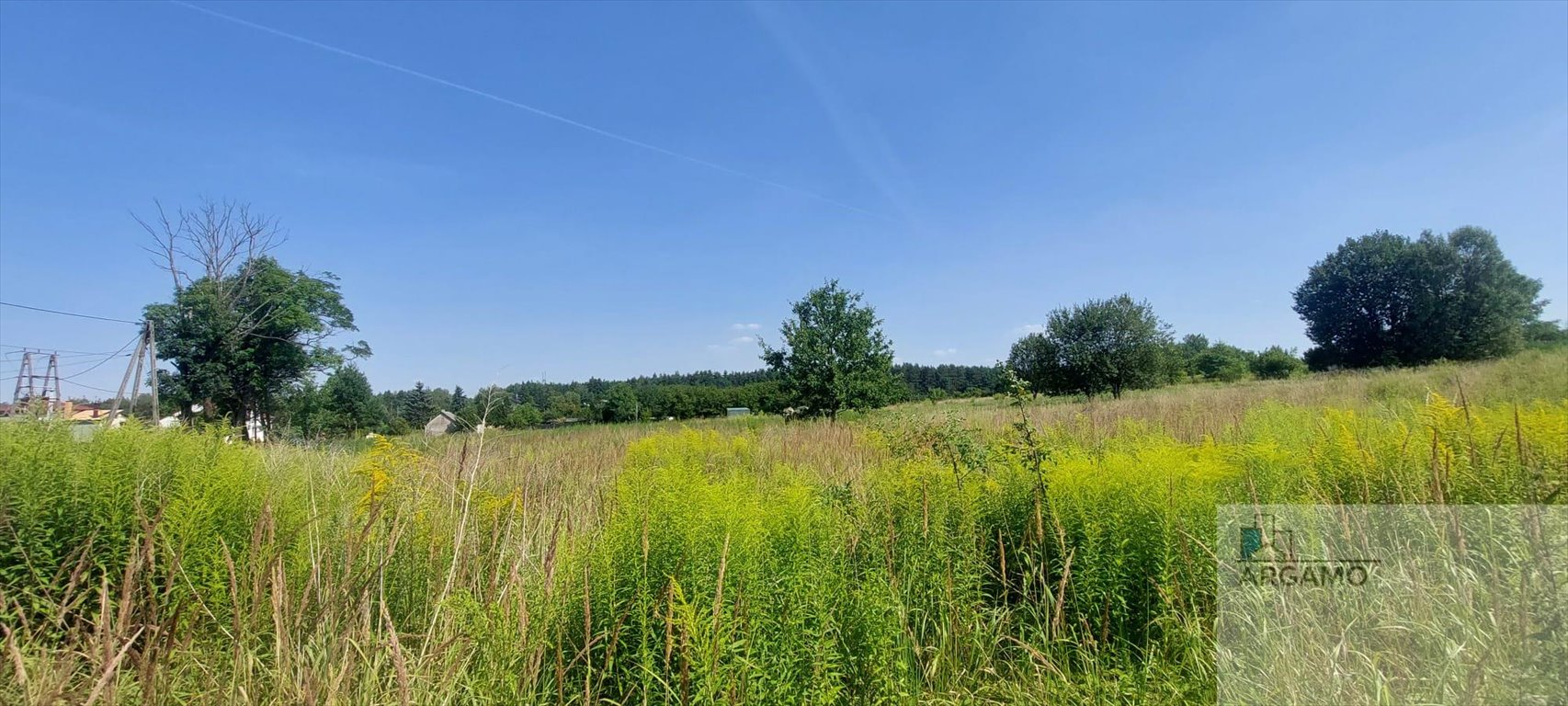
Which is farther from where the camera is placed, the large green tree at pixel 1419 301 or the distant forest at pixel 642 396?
the large green tree at pixel 1419 301

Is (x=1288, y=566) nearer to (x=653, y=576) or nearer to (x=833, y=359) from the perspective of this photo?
(x=653, y=576)

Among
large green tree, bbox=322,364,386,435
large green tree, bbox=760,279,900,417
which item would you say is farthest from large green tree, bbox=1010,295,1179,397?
large green tree, bbox=322,364,386,435

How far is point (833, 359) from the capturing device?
16.2m

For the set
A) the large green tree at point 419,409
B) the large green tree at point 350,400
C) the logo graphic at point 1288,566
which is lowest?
the logo graphic at point 1288,566

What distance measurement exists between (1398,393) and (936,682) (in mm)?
11706

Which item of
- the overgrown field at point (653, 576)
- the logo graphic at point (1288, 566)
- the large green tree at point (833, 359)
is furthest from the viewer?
the large green tree at point (833, 359)

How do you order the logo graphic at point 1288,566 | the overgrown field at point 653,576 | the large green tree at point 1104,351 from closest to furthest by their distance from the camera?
1. the overgrown field at point 653,576
2. the logo graphic at point 1288,566
3. the large green tree at point 1104,351

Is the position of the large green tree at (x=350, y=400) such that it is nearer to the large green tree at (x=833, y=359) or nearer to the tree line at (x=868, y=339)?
the tree line at (x=868, y=339)

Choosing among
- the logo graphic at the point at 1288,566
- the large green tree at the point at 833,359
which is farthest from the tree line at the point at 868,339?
the logo graphic at the point at 1288,566

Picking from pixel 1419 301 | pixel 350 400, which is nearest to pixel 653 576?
pixel 350 400

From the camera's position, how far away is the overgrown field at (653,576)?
174cm

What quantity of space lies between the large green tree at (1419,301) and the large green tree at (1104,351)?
1378cm

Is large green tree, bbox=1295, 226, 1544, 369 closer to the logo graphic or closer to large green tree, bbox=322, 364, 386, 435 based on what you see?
the logo graphic

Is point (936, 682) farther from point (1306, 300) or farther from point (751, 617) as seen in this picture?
point (1306, 300)
